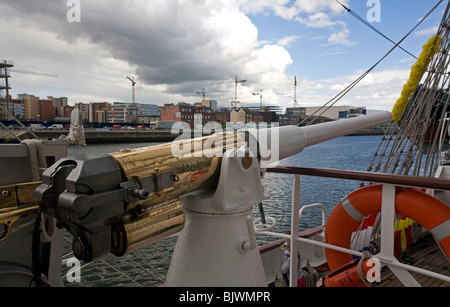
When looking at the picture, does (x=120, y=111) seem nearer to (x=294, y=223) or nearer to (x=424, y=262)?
(x=424, y=262)

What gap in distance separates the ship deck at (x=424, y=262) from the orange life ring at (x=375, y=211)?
667 millimetres

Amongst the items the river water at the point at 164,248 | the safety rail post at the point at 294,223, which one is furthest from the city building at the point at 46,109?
the safety rail post at the point at 294,223

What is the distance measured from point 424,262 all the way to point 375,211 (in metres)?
1.95

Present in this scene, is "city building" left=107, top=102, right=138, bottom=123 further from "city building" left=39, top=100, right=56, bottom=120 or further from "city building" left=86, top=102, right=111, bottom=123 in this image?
"city building" left=39, top=100, right=56, bottom=120

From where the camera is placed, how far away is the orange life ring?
73.4 inches

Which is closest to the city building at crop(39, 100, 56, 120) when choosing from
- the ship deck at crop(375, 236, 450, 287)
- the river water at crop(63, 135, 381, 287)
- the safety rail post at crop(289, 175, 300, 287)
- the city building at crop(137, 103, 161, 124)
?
the city building at crop(137, 103, 161, 124)

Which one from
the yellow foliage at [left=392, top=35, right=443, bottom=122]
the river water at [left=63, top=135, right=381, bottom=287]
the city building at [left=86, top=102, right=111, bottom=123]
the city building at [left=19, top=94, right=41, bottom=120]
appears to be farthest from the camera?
the city building at [left=86, top=102, right=111, bottom=123]

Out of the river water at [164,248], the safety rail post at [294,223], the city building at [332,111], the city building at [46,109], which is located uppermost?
the city building at [46,109]

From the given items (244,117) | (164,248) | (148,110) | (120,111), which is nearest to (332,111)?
(164,248)

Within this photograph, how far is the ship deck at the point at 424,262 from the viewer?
2885 millimetres

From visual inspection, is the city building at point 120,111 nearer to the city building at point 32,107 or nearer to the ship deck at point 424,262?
the city building at point 32,107

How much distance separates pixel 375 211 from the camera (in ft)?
7.28

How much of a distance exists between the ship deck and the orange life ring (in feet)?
2.19
